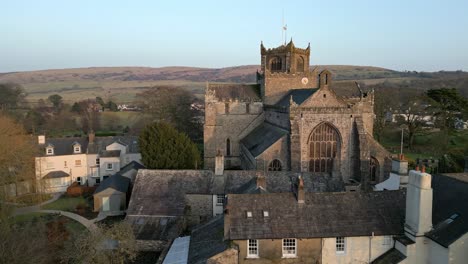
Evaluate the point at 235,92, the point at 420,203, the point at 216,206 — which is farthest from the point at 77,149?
the point at 420,203

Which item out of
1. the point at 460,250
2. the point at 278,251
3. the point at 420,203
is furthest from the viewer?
the point at 278,251

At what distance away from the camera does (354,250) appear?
59.3 feet

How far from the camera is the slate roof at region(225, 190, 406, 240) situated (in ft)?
58.6

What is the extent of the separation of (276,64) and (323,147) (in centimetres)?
1757

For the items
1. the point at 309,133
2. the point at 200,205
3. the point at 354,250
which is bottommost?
the point at 200,205

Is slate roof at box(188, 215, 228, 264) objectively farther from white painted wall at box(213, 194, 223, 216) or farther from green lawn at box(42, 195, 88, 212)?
green lawn at box(42, 195, 88, 212)

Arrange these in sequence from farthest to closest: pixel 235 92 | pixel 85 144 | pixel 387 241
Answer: pixel 85 144 → pixel 235 92 → pixel 387 241

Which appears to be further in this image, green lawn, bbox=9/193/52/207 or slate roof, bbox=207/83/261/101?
slate roof, bbox=207/83/261/101

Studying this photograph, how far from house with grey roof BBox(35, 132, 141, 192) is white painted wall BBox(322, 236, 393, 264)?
33676 millimetres

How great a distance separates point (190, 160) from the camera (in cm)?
3847

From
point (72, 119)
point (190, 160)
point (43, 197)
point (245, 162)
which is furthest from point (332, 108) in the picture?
point (72, 119)

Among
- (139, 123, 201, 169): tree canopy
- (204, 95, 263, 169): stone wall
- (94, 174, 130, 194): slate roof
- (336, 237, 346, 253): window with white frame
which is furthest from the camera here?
(204, 95, 263, 169): stone wall

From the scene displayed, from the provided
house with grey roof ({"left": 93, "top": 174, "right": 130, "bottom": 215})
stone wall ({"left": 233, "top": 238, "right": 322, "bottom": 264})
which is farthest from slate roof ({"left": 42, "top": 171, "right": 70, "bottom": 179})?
stone wall ({"left": 233, "top": 238, "right": 322, "bottom": 264})

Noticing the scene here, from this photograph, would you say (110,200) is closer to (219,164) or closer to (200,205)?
(200,205)
